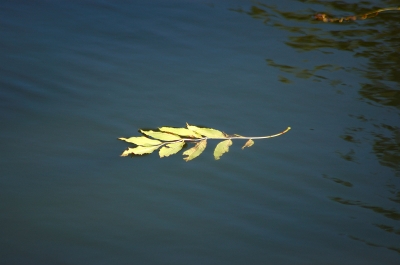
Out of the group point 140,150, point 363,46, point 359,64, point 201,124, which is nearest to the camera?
point 140,150

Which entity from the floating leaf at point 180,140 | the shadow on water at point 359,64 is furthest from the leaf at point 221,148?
the shadow on water at point 359,64

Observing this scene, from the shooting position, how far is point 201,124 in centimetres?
165

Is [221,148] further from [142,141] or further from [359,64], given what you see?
[359,64]

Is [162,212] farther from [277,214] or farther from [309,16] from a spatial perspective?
[309,16]

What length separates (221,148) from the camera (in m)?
1.55

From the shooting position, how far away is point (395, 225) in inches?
52.6

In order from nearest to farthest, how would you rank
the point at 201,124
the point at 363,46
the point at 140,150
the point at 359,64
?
the point at 140,150 < the point at 201,124 < the point at 359,64 < the point at 363,46

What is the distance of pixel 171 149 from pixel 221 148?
0.16 metres

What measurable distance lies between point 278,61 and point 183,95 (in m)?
0.44

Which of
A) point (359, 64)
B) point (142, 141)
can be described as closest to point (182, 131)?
point (142, 141)

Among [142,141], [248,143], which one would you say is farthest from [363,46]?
[142,141]

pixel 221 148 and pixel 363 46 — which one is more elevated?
pixel 363 46

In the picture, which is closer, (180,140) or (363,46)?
(180,140)

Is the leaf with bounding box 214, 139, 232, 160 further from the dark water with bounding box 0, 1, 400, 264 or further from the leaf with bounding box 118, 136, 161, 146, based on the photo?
the leaf with bounding box 118, 136, 161, 146
